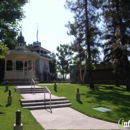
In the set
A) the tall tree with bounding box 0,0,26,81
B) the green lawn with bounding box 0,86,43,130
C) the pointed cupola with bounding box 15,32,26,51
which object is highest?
the pointed cupola with bounding box 15,32,26,51

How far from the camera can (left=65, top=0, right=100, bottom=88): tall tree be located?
2267 cm

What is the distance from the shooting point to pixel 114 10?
2217 centimetres

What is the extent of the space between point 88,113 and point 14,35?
602 centimetres

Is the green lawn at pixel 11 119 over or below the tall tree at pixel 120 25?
below

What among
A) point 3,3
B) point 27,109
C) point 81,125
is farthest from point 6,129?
point 3,3

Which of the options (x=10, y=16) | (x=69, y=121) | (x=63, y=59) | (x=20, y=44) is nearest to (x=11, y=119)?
(x=69, y=121)

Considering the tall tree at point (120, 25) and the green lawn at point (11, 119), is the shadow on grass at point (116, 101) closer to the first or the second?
the green lawn at point (11, 119)

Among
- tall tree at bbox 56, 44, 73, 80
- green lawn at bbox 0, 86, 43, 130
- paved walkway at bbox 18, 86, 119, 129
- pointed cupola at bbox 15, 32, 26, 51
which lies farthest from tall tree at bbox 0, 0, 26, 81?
tall tree at bbox 56, 44, 73, 80

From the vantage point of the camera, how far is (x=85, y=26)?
74.5ft

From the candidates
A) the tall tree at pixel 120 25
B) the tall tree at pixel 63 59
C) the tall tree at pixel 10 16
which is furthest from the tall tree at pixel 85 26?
the tall tree at pixel 63 59

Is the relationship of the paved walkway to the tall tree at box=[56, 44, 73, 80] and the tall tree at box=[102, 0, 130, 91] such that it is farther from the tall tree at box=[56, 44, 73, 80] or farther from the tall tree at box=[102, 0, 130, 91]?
the tall tree at box=[56, 44, 73, 80]

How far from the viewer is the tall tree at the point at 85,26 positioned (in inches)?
893

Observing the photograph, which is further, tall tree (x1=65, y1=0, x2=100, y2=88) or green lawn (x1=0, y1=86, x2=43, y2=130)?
tall tree (x1=65, y1=0, x2=100, y2=88)

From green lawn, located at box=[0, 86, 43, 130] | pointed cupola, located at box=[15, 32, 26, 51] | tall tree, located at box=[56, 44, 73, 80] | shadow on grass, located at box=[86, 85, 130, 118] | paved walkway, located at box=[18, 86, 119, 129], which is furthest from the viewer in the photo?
tall tree, located at box=[56, 44, 73, 80]
